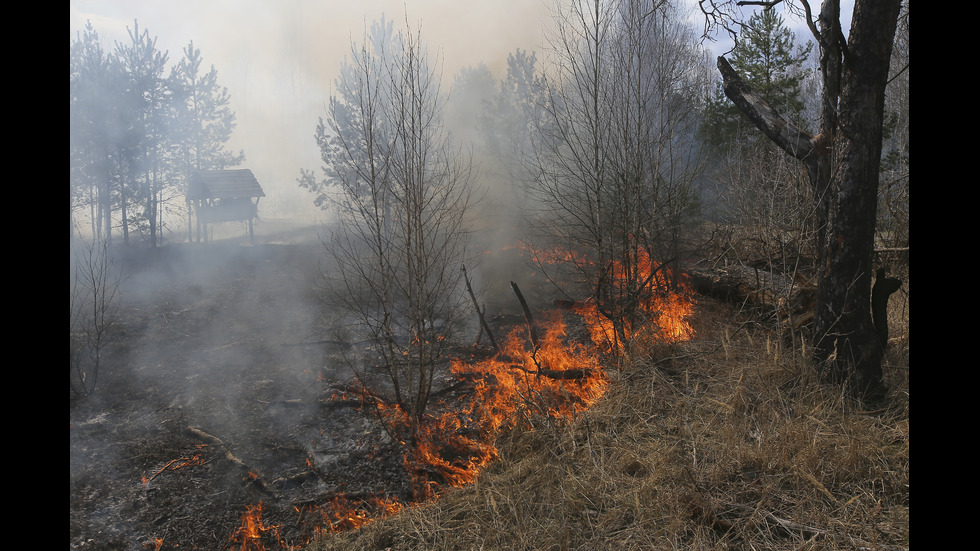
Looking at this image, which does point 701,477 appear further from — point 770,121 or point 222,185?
point 222,185

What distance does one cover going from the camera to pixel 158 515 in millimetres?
4867

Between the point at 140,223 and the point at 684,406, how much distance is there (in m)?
24.6

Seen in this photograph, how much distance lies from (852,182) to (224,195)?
27.1 meters

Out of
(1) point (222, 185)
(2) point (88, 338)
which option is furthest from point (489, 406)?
(1) point (222, 185)

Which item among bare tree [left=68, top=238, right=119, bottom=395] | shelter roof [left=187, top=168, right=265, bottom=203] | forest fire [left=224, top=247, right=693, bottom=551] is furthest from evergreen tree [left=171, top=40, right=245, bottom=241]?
forest fire [left=224, top=247, right=693, bottom=551]

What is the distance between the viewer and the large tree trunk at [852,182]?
412 cm

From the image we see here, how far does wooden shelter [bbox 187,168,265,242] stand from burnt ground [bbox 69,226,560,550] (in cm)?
1402

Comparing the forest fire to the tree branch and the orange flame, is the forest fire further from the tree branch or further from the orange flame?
the tree branch

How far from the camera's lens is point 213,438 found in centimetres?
625

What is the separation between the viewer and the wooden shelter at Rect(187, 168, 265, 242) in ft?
79.1

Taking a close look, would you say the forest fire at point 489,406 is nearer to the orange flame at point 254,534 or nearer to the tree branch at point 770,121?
the orange flame at point 254,534

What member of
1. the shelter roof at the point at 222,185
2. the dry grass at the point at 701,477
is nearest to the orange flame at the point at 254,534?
the dry grass at the point at 701,477
